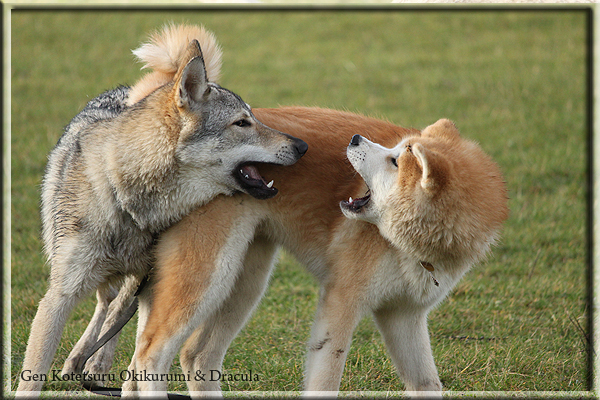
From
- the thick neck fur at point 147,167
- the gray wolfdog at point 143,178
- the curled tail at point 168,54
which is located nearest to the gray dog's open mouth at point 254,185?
the gray wolfdog at point 143,178

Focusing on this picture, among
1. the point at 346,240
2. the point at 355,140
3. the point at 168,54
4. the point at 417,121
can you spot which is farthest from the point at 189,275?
the point at 417,121

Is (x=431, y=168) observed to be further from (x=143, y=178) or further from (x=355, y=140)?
(x=143, y=178)

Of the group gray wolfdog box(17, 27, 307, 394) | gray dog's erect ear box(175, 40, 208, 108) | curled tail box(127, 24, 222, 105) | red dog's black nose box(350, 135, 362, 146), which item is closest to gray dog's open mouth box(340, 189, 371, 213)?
red dog's black nose box(350, 135, 362, 146)

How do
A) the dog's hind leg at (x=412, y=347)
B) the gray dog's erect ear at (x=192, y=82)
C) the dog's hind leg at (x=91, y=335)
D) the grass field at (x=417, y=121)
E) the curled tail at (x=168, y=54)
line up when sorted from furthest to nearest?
1. the grass field at (x=417, y=121)
2. the dog's hind leg at (x=91, y=335)
3. the curled tail at (x=168, y=54)
4. the dog's hind leg at (x=412, y=347)
5. the gray dog's erect ear at (x=192, y=82)

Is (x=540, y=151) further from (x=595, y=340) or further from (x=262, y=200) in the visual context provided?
(x=262, y=200)

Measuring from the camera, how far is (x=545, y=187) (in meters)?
8.37

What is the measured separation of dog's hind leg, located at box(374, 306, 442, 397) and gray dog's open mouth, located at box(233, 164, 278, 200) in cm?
107

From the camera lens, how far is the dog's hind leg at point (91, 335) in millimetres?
4395

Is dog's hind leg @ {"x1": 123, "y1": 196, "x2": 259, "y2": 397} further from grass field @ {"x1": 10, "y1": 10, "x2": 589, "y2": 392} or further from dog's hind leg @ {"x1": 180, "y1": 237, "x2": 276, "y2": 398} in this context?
grass field @ {"x1": 10, "y1": 10, "x2": 589, "y2": 392}

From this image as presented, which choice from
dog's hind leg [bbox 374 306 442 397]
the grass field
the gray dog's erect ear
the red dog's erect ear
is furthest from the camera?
the grass field

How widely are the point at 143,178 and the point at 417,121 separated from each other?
722 cm

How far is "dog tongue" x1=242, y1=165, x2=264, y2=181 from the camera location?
12.5 feet

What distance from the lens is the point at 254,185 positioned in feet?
12.1

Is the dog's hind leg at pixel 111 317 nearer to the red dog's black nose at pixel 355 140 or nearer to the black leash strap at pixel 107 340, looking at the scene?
the black leash strap at pixel 107 340
